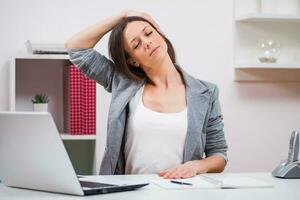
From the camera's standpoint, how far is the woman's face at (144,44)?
2164 mm

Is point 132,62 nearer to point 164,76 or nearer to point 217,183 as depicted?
point 164,76

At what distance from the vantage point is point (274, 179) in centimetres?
172

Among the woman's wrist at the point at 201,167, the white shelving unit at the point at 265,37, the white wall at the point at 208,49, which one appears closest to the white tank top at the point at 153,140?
the woman's wrist at the point at 201,167

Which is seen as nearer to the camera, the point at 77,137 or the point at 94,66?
the point at 94,66

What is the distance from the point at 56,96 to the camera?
3004 mm

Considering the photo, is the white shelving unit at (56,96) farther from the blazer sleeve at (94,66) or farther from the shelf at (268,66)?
the shelf at (268,66)

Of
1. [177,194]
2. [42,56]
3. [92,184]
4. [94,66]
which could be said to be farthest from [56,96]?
[177,194]

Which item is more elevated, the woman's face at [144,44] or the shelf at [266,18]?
the shelf at [266,18]

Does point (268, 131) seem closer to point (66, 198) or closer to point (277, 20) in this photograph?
point (277, 20)

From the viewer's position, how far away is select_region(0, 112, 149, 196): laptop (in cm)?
132

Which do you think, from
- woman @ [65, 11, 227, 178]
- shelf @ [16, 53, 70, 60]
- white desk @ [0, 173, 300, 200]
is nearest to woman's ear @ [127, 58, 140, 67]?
woman @ [65, 11, 227, 178]

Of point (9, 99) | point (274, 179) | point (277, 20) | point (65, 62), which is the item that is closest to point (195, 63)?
point (277, 20)

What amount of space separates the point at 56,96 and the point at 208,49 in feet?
2.93

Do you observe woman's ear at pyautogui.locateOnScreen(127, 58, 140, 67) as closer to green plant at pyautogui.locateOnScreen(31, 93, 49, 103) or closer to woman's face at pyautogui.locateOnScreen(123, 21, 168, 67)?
woman's face at pyautogui.locateOnScreen(123, 21, 168, 67)
